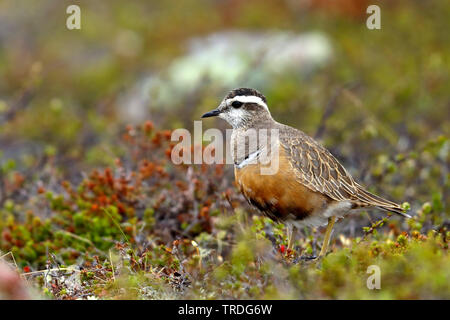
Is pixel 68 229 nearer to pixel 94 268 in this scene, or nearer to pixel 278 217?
pixel 94 268

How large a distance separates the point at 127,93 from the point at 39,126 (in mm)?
2728

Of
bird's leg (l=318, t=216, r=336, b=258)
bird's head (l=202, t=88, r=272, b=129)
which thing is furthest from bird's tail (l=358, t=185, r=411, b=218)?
bird's head (l=202, t=88, r=272, b=129)

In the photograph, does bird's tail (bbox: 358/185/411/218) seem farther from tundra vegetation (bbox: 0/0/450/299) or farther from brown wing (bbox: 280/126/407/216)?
tundra vegetation (bbox: 0/0/450/299)

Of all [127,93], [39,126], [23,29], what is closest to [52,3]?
[23,29]

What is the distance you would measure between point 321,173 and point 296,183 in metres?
0.38

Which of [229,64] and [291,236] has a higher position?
[229,64]

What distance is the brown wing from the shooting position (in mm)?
6344

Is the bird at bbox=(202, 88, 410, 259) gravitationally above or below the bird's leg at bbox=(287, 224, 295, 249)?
above

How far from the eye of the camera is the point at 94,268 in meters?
5.83

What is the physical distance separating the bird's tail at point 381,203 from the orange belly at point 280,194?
54 cm

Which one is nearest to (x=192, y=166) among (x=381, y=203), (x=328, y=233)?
(x=328, y=233)

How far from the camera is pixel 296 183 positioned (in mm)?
6230

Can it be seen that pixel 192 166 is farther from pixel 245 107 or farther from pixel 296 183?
pixel 296 183

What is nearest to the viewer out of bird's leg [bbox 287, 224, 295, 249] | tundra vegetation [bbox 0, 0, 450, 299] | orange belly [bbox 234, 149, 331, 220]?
tundra vegetation [bbox 0, 0, 450, 299]
